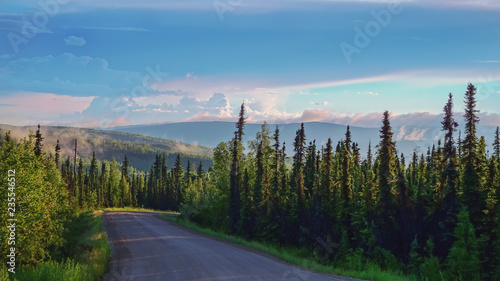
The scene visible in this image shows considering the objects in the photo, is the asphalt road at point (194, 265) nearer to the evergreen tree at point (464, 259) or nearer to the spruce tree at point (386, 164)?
the evergreen tree at point (464, 259)

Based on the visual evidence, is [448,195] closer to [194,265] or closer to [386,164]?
[386,164]

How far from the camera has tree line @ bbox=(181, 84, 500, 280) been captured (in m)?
27.5

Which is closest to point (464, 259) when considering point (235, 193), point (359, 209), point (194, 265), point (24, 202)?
point (359, 209)

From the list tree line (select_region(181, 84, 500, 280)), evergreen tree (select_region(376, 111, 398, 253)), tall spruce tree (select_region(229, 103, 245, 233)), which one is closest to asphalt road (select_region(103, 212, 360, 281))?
tree line (select_region(181, 84, 500, 280))

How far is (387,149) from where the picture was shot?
3400 cm

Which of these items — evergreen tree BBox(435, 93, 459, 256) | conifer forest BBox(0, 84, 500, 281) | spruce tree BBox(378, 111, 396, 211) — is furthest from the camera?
spruce tree BBox(378, 111, 396, 211)

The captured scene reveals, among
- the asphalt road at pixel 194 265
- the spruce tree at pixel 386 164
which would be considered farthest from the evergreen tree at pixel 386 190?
the asphalt road at pixel 194 265

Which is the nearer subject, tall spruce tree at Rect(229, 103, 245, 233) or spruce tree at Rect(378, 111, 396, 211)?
spruce tree at Rect(378, 111, 396, 211)

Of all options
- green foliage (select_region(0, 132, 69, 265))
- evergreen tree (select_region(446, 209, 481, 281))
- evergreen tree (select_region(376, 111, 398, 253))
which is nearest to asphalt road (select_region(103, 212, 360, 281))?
green foliage (select_region(0, 132, 69, 265))

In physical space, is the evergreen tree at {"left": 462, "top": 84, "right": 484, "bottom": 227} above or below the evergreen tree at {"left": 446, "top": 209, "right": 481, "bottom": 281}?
above

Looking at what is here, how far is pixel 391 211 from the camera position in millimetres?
35375

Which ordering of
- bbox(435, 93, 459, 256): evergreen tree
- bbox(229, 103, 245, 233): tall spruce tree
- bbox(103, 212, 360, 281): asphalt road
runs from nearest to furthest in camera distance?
bbox(103, 212, 360, 281): asphalt road < bbox(435, 93, 459, 256): evergreen tree < bbox(229, 103, 245, 233): tall spruce tree

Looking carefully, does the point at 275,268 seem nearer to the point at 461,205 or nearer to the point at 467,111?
the point at 461,205

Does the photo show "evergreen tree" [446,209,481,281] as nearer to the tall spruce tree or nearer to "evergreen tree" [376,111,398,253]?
"evergreen tree" [376,111,398,253]
